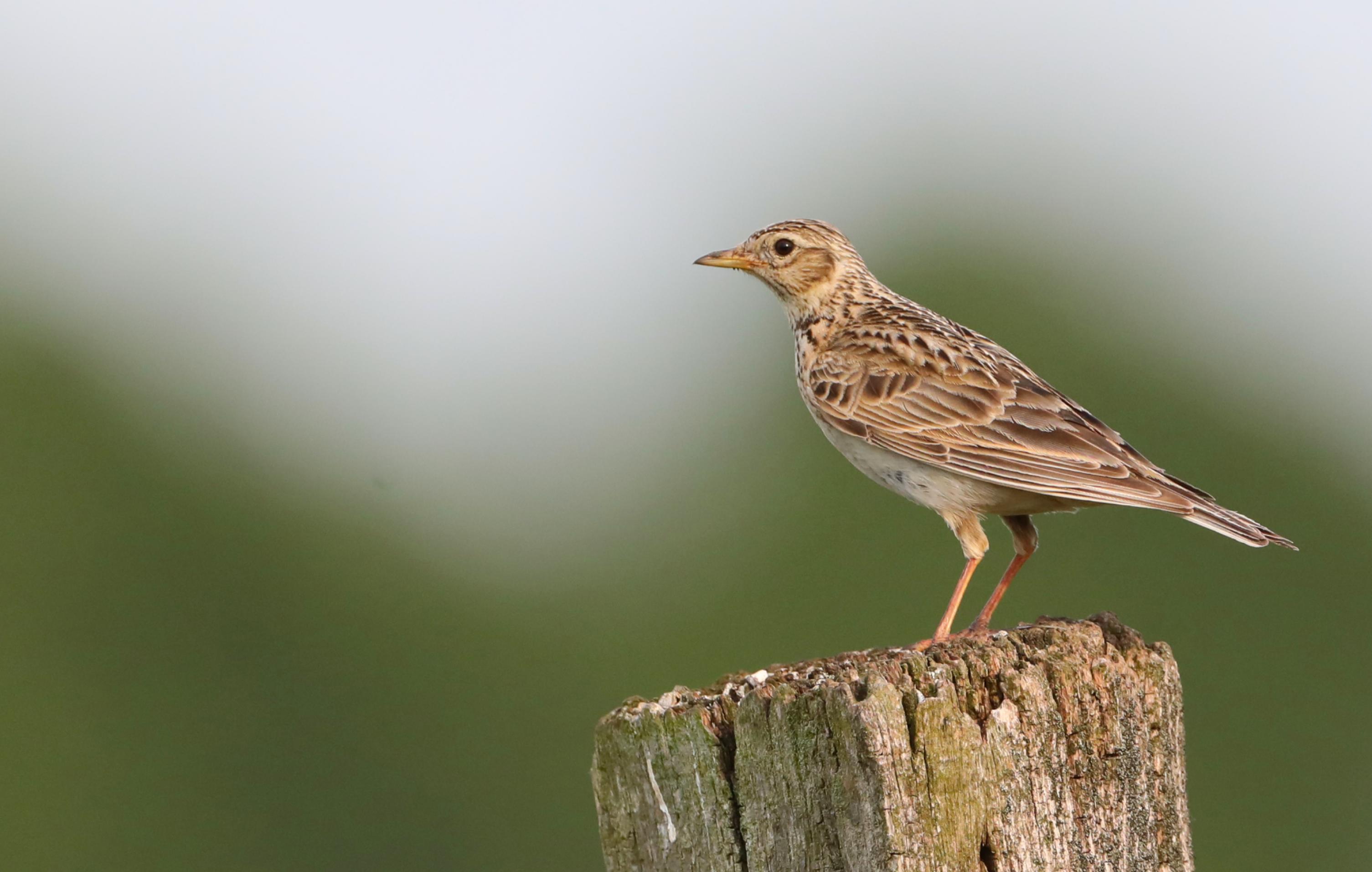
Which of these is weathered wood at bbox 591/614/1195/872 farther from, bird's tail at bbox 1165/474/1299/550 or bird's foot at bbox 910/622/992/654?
bird's tail at bbox 1165/474/1299/550

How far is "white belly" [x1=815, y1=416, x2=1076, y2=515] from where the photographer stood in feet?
30.1

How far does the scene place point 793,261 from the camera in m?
11.2

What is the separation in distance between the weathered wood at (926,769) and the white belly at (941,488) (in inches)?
136

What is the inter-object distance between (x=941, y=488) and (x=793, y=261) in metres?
2.52

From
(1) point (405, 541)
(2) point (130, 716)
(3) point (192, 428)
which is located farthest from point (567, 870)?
A: (3) point (192, 428)

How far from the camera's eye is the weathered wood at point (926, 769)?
16.3 ft

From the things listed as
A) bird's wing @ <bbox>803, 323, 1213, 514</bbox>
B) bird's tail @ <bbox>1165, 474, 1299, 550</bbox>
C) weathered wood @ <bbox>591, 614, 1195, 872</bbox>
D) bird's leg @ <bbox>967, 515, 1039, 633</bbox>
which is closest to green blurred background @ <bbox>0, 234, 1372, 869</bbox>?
bird's leg @ <bbox>967, 515, 1039, 633</bbox>

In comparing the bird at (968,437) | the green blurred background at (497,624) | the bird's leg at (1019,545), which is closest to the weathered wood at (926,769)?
the bird at (968,437)

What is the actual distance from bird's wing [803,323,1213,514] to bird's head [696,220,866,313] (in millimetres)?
811

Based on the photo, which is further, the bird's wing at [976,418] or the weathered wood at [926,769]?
the bird's wing at [976,418]

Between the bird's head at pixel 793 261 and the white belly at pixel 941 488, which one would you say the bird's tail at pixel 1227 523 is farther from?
the bird's head at pixel 793 261

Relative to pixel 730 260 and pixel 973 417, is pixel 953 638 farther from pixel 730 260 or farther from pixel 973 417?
pixel 730 260

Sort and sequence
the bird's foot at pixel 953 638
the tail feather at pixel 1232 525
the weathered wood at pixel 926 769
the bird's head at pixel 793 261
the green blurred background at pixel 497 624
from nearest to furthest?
1. the weathered wood at pixel 926 769
2. the bird's foot at pixel 953 638
3. the tail feather at pixel 1232 525
4. the bird's head at pixel 793 261
5. the green blurred background at pixel 497 624

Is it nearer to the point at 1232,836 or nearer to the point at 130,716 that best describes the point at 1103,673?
the point at 1232,836
